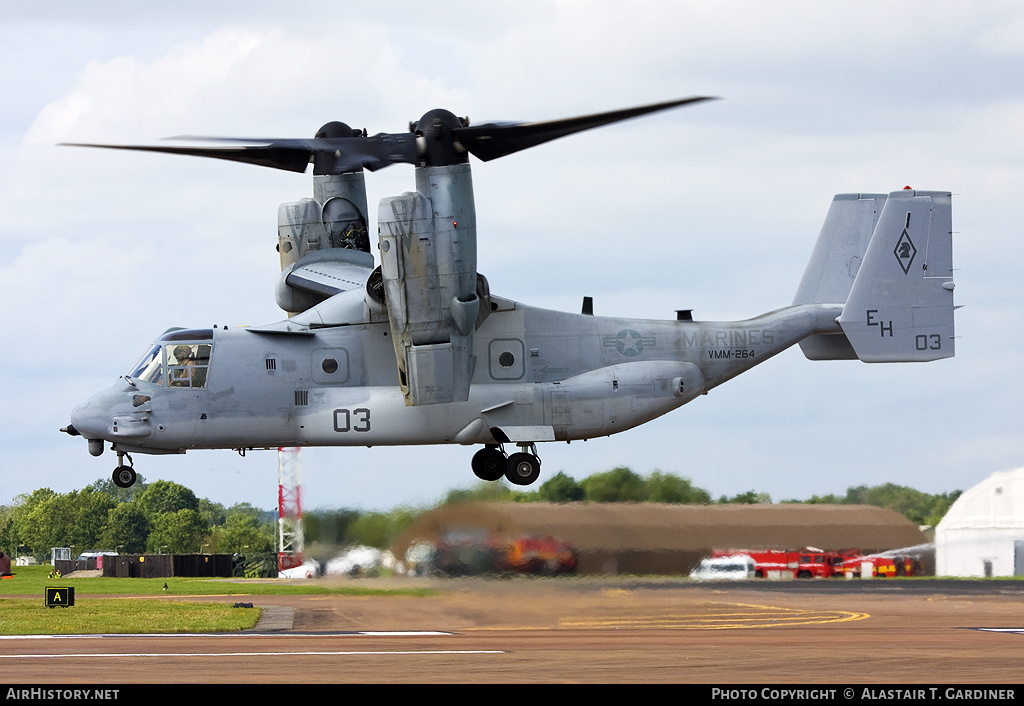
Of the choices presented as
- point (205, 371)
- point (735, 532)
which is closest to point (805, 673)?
point (735, 532)

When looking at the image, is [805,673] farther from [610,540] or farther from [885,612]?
[885,612]

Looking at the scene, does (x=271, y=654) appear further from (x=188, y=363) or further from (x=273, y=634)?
(x=188, y=363)

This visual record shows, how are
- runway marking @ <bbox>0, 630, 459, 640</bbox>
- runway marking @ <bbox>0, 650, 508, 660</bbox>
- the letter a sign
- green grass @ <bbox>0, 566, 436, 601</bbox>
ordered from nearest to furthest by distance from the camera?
runway marking @ <bbox>0, 650, 508, 660</bbox> < runway marking @ <bbox>0, 630, 459, 640</bbox> < the letter a sign < green grass @ <bbox>0, 566, 436, 601</bbox>

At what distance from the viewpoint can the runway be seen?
20094 mm

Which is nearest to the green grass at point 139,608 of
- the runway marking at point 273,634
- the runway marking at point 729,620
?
the runway marking at point 273,634

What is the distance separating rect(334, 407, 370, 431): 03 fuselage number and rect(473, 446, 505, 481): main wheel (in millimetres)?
2690

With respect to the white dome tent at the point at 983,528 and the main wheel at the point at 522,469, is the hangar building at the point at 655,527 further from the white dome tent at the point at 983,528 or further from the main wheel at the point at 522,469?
the white dome tent at the point at 983,528

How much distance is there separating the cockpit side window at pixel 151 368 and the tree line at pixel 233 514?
3989 millimetres

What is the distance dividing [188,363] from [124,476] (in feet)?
11.0

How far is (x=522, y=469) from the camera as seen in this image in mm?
30656

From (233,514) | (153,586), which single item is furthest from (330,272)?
(233,514)

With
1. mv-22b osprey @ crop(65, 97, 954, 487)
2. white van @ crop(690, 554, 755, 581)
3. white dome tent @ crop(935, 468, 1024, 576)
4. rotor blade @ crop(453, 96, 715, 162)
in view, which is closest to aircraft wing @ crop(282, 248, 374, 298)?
mv-22b osprey @ crop(65, 97, 954, 487)

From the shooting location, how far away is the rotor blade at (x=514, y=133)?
27.2 meters

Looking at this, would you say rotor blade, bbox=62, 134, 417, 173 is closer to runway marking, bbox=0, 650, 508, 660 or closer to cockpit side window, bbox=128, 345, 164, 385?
cockpit side window, bbox=128, 345, 164, 385
